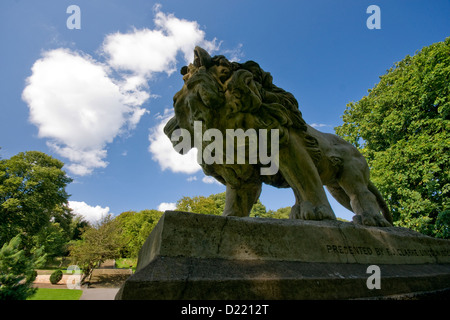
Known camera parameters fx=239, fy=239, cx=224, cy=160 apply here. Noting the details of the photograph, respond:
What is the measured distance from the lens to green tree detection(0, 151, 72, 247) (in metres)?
22.7

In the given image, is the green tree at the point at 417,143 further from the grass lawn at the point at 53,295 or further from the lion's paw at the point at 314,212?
the grass lawn at the point at 53,295

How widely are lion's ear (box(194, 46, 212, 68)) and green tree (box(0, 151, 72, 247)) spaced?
27150 mm

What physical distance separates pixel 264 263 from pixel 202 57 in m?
2.48

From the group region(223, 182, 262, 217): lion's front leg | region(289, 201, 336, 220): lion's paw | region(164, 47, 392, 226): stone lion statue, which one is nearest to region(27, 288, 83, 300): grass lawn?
region(223, 182, 262, 217): lion's front leg

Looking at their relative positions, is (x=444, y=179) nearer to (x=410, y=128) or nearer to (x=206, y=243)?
(x=410, y=128)

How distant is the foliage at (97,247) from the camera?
24344 mm

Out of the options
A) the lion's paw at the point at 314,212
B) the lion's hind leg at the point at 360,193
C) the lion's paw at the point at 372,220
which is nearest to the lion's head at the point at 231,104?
the lion's paw at the point at 314,212

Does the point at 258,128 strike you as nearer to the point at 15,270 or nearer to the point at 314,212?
the point at 314,212

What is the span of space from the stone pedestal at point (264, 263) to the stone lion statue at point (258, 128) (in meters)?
0.53

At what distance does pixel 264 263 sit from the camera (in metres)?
1.76

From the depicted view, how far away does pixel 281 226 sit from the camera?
6.54 feet

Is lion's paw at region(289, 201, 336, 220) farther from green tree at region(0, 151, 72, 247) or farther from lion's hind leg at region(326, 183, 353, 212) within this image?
green tree at region(0, 151, 72, 247)

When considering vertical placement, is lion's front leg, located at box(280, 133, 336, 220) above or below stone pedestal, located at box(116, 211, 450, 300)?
above

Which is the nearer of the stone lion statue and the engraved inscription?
the engraved inscription
